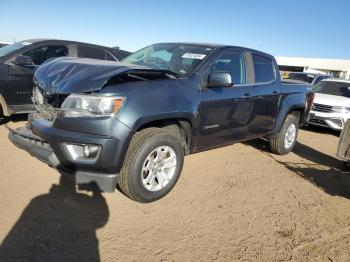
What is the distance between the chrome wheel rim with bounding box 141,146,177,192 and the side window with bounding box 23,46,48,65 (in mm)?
4056

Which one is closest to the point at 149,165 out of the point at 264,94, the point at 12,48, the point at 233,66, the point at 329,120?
the point at 233,66

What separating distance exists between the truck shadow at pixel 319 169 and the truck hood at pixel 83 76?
2.97m

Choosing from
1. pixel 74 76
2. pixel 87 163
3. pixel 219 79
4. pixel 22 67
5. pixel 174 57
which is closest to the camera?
pixel 87 163

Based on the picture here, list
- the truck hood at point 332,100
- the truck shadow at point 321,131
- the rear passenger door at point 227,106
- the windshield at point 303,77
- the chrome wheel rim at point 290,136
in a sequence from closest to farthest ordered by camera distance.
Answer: the rear passenger door at point 227,106
the chrome wheel rim at point 290,136
the truck hood at point 332,100
the truck shadow at point 321,131
the windshield at point 303,77

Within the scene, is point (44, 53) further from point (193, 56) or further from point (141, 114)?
point (141, 114)

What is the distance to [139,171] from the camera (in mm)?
3537

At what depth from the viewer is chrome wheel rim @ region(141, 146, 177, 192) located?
370cm

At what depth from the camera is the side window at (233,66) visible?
4495mm

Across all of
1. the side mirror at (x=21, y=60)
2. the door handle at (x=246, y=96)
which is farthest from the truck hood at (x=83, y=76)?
the side mirror at (x=21, y=60)

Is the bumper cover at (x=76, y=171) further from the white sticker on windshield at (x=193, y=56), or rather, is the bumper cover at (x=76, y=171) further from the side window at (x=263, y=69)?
the side window at (x=263, y=69)

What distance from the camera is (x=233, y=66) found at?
4.80m

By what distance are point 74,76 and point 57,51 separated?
12.2 ft

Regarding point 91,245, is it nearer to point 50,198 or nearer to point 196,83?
point 50,198

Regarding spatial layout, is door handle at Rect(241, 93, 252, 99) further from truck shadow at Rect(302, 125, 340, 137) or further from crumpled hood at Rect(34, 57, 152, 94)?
truck shadow at Rect(302, 125, 340, 137)
